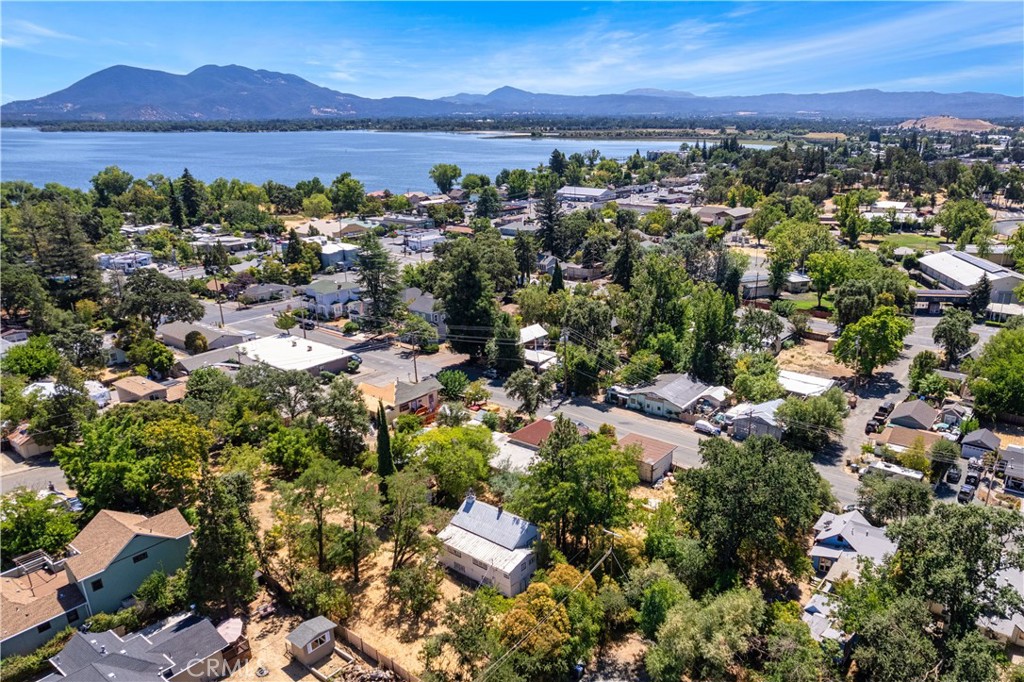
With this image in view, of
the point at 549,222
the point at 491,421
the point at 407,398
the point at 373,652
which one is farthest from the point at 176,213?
the point at 373,652

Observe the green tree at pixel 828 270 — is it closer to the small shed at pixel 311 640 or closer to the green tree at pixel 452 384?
the green tree at pixel 452 384

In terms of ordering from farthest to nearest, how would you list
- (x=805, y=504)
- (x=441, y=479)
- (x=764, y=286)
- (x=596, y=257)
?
1. (x=596, y=257)
2. (x=764, y=286)
3. (x=441, y=479)
4. (x=805, y=504)

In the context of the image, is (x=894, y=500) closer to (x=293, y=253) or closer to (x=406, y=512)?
(x=406, y=512)

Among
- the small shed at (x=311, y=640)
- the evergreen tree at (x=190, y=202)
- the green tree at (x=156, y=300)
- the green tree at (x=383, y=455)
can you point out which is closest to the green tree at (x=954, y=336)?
the green tree at (x=383, y=455)

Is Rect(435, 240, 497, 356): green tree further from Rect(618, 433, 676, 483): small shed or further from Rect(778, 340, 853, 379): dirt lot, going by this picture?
Rect(778, 340, 853, 379): dirt lot

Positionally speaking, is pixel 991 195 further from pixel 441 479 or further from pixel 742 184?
pixel 441 479

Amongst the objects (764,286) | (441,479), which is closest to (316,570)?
(441,479)
